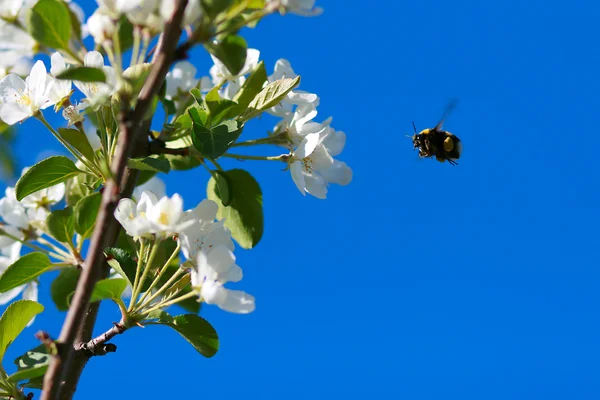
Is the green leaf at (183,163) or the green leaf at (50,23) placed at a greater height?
the green leaf at (183,163)

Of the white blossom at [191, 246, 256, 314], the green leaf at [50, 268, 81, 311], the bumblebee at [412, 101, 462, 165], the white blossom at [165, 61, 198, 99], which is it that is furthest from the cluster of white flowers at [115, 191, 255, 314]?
the bumblebee at [412, 101, 462, 165]

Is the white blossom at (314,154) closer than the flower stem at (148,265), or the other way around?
the flower stem at (148,265)

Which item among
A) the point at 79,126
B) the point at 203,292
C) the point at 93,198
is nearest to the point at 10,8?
the point at 79,126

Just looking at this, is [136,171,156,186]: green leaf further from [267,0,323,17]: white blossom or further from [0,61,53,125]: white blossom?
[267,0,323,17]: white blossom

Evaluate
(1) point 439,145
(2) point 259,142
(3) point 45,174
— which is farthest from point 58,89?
(1) point 439,145

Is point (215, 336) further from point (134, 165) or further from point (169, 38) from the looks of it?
point (169, 38)

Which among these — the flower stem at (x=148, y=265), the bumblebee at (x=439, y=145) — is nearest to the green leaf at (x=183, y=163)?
the flower stem at (x=148, y=265)

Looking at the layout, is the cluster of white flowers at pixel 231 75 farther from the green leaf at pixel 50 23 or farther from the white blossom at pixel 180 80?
the green leaf at pixel 50 23
